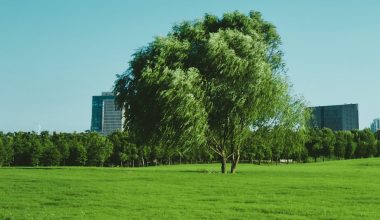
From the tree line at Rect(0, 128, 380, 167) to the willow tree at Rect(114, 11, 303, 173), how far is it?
183 ft

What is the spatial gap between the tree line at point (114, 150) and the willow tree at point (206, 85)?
55830 millimetres

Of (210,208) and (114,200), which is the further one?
(114,200)

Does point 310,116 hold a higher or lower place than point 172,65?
lower

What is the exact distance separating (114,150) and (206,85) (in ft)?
286

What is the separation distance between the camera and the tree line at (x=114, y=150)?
4336 inches

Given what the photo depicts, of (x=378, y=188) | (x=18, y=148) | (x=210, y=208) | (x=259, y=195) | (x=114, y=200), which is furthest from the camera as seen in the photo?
(x=18, y=148)

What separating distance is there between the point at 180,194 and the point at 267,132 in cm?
2626

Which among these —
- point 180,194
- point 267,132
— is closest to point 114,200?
point 180,194

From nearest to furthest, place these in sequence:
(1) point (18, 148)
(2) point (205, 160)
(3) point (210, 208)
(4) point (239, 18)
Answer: (3) point (210, 208)
(4) point (239, 18)
(1) point (18, 148)
(2) point (205, 160)

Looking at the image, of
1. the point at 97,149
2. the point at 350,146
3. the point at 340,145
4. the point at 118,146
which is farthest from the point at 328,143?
the point at 97,149

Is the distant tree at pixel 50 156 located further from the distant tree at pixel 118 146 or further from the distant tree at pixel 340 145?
the distant tree at pixel 340 145

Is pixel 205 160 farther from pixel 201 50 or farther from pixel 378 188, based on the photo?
pixel 378 188

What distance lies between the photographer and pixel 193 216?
1587 cm

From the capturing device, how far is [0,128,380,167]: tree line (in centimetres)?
11012
